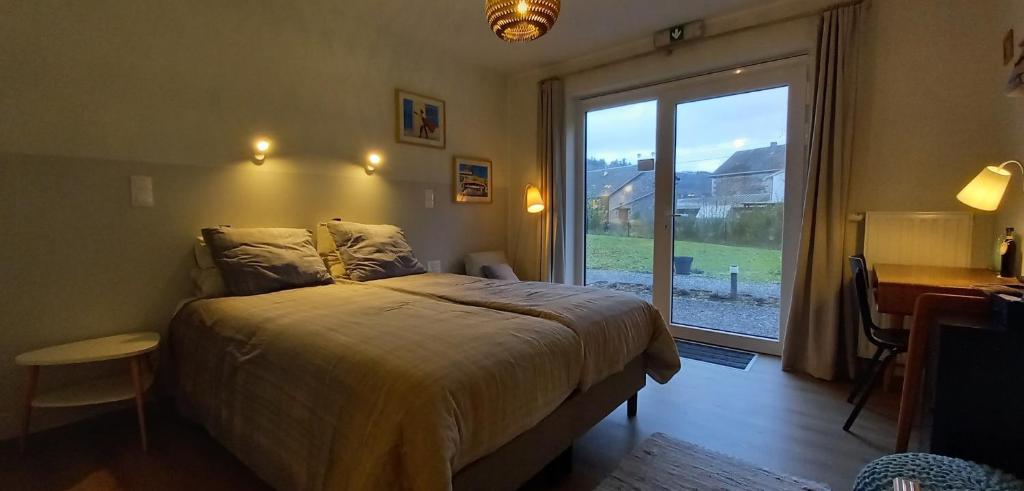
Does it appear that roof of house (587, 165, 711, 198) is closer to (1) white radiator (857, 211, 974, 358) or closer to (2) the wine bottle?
(1) white radiator (857, 211, 974, 358)

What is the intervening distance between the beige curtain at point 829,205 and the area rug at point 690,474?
1.42 meters

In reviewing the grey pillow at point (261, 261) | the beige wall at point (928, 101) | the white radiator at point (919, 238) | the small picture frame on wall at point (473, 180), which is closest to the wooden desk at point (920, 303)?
the white radiator at point (919, 238)

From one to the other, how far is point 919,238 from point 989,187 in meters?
0.55

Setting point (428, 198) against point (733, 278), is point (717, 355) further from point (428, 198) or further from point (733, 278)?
point (428, 198)

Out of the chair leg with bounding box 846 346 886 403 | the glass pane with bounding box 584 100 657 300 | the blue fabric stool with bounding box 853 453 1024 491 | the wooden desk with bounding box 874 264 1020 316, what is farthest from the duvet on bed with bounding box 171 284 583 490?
the glass pane with bounding box 584 100 657 300

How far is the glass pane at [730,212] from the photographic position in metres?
3.14

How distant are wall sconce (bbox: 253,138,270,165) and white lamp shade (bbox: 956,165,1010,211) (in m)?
3.83

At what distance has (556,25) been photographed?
315 centimetres

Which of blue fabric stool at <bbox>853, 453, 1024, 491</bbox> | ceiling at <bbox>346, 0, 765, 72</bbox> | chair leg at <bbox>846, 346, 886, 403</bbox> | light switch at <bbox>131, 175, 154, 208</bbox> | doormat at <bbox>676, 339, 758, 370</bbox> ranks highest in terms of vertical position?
ceiling at <bbox>346, 0, 765, 72</bbox>

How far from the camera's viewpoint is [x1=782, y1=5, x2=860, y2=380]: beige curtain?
Result: 2.64m

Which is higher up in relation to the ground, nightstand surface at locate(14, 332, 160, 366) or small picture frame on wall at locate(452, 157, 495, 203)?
small picture frame on wall at locate(452, 157, 495, 203)

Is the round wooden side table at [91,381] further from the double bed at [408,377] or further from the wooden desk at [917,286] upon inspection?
the wooden desk at [917,286]

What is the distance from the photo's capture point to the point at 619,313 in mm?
1962

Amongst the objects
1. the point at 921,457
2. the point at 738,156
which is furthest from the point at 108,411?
the point at 738,156
